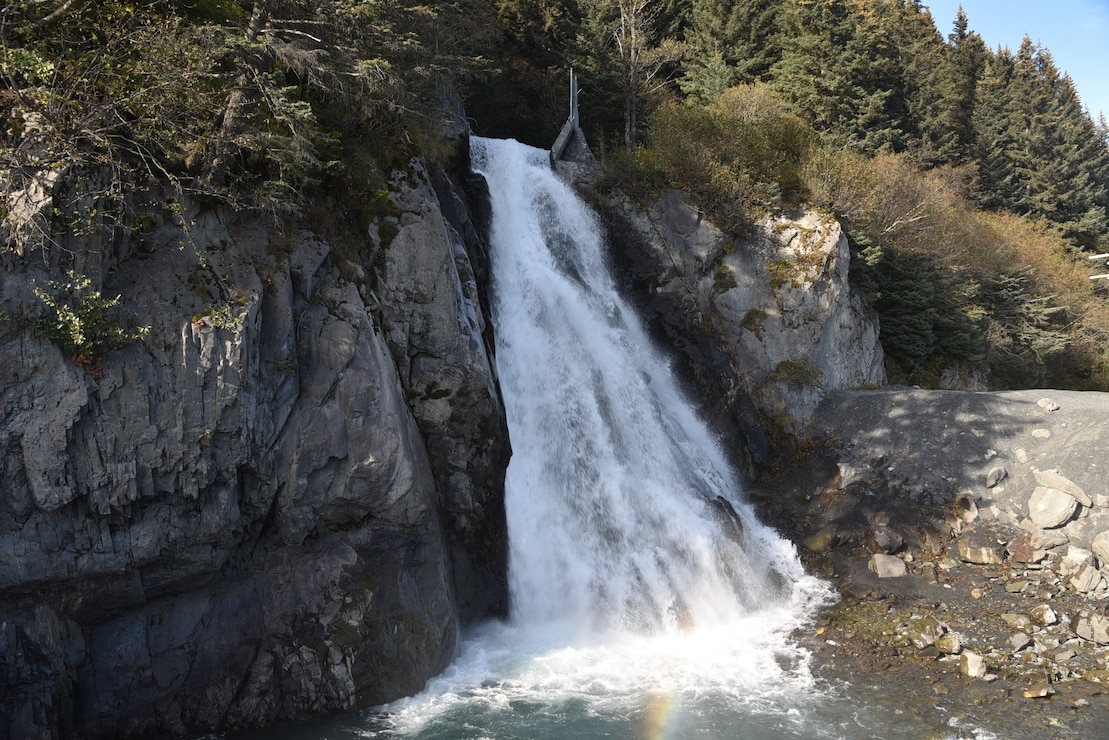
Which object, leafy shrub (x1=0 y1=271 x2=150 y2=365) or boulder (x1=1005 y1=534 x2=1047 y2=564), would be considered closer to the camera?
leafy shrub (x1=0 y1=271 x2=150 y2=365)

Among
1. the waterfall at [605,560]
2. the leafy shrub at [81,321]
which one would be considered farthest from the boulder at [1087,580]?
the leafy shrub at [81,321]

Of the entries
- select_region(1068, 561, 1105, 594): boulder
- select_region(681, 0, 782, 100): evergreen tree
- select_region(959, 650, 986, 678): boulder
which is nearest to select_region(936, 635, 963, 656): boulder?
select_region(959, 650, 986, 678): boulder

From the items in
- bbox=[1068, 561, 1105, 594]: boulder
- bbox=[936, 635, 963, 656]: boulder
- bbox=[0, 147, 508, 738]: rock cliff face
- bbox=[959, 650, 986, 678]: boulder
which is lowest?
bbox=[959, 650, 986, 678]: boulder

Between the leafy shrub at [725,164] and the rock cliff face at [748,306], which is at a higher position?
the leafy shrub at [725,164]

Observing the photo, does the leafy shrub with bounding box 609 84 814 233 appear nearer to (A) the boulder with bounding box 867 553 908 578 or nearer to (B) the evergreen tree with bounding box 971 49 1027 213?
(A) the boulder with bounding box 867 553 908 578

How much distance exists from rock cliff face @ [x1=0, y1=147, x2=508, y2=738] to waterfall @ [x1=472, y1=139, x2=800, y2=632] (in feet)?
6.83

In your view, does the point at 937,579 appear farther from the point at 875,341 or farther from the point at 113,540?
the point at 113,540

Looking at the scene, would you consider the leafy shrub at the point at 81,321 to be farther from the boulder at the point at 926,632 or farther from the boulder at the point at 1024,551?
the boulder at the point at 1024,551

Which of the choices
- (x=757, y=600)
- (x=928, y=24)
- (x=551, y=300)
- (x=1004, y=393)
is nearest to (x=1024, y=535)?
(x=1004, y=393)

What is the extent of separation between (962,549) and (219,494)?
14.7 meters

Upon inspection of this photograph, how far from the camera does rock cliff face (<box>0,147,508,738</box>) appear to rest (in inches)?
321

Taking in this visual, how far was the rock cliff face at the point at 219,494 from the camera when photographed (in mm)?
8164

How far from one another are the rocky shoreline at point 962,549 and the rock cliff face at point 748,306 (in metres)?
1.42

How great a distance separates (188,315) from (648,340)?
12.6 metres
